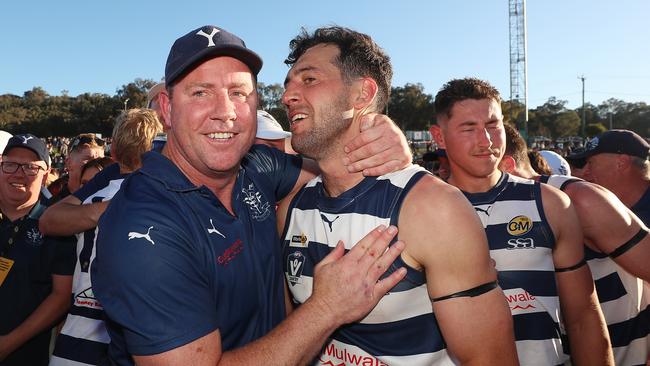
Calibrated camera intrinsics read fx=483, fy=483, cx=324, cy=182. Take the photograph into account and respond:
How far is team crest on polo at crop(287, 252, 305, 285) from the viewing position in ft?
8.35

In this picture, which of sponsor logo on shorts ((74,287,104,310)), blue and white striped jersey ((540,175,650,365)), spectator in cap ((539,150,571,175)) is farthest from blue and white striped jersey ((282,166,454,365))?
spectator in cap ((539,150,571,175))

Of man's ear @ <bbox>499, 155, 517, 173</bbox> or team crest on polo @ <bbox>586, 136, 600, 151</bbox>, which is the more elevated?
team crest on polo @ <bbox>586, 136, 600, 151</bbox>

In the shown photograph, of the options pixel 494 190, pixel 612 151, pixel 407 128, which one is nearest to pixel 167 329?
pixel 494 190

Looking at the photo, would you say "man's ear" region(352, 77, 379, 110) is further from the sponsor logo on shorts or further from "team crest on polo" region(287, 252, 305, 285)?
the sponsor logo on shorts

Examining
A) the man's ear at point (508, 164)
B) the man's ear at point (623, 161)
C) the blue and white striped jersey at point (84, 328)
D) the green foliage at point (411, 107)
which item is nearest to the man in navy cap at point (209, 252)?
the blue and white striped jersey at point (84, 328)

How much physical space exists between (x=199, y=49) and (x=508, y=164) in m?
3.08

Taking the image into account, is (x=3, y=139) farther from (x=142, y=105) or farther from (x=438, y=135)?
(x=142, y=105)

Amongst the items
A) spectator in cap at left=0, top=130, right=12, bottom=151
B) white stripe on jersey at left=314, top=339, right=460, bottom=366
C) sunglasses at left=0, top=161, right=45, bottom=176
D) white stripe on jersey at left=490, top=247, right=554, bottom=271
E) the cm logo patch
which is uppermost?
spectator in cap at left=0, top=130, right=12, bottom=151

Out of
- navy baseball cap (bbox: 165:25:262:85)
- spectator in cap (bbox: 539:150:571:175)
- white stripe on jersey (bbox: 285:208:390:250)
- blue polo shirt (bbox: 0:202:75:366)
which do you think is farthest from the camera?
spectator in cap (bbox: 539:150:571:175)

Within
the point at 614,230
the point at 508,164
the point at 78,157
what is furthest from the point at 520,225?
the point at 78,157

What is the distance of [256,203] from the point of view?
2545mm

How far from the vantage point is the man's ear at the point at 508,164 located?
4246mm

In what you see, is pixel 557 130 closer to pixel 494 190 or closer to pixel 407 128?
pixel 407 128

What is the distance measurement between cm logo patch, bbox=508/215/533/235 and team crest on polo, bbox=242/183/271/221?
1.60m
